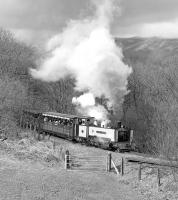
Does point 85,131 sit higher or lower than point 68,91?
lower

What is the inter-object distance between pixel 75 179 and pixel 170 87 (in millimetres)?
35444

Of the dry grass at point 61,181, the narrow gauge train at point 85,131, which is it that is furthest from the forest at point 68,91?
the dry grass at point 61,181

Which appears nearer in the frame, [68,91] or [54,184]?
[54,184]

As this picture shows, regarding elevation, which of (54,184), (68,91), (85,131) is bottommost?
(54,184)

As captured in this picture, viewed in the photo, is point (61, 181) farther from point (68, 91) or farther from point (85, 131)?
point (68, 91)

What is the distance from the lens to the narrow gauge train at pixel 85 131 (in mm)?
27641

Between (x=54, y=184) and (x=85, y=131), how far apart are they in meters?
12.7

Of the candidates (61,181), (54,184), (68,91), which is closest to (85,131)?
(61,181)

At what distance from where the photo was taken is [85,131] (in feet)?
98.1

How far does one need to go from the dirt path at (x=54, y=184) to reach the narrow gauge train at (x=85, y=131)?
7.07 metres

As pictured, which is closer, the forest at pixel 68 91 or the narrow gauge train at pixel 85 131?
the narrow gauge train at pixel 85 131

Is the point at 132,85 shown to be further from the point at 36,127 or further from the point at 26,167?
the point at 26,167

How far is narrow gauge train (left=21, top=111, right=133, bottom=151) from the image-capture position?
27.6m

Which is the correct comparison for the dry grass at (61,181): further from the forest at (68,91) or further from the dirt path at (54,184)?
the forest at (68,91)
